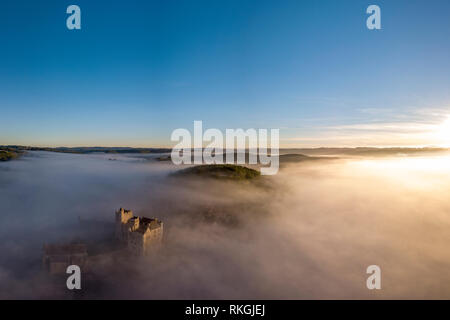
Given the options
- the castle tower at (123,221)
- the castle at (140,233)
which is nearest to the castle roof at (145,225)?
the castle at (140,233)

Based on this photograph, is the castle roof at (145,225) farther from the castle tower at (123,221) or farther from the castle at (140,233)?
the castle tower at (123,221)

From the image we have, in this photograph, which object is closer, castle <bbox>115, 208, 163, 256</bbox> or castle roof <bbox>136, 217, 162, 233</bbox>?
castle roof <bbox>136, 217, 162, 233</bbox>

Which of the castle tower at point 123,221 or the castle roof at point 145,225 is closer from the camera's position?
the castle roof at point 145,225

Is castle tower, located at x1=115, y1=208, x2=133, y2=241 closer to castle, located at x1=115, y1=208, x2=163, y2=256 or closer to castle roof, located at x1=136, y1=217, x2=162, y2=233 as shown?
castle, located at x1=115, y1=208, x2=163, y2=256

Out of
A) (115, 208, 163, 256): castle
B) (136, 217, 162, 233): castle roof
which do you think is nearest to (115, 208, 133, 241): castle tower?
(115, 208, 163, 256): castle

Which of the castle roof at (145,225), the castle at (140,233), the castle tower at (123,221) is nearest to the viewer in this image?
the castle roof at (145,225)

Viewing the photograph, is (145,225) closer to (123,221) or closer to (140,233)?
(140,233)

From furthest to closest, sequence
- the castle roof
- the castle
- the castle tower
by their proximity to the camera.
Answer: the castle tower < the castle < the castle roof

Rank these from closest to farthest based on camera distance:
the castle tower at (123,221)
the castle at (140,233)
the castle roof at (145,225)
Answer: the castle roof at (145,225), the castle at (140,233), the castle tower at (123,221)
